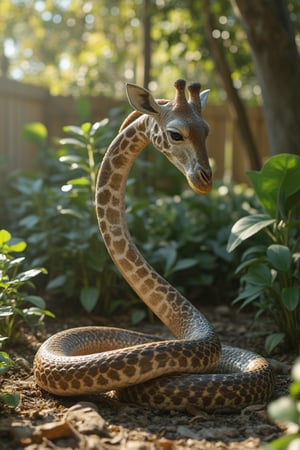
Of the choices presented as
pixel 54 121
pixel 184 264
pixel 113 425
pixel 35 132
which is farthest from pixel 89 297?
pixel 54 121

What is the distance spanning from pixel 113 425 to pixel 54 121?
7978 millimetres

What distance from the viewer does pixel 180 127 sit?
3.51 metres

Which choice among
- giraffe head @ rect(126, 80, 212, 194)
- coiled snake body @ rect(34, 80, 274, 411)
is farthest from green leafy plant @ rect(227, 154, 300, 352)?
giraffe head @ rect(126, 80, 212, 194)

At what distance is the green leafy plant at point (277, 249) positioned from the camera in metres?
4.20

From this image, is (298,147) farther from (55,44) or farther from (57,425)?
(55,44)

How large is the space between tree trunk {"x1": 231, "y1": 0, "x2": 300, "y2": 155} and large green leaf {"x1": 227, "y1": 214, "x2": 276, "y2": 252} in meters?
2.06

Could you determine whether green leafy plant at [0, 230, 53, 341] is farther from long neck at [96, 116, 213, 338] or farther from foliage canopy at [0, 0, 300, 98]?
foliage canopy at [0, 0, 300, 98]

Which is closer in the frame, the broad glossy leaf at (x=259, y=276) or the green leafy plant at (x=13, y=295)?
the green leafy plant at (x=13, y=295)

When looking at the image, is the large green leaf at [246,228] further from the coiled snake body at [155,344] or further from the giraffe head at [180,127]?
the giraffe head at [180,127]

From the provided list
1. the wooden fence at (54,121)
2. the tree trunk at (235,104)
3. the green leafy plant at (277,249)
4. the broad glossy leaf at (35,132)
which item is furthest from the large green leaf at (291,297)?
the tree trunk at (235,104)

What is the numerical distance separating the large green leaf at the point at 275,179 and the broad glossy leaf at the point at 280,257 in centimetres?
27

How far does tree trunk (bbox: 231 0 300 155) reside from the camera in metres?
5.98

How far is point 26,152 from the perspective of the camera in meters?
9.70

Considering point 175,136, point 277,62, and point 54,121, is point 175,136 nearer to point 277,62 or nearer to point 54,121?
point 277,62
